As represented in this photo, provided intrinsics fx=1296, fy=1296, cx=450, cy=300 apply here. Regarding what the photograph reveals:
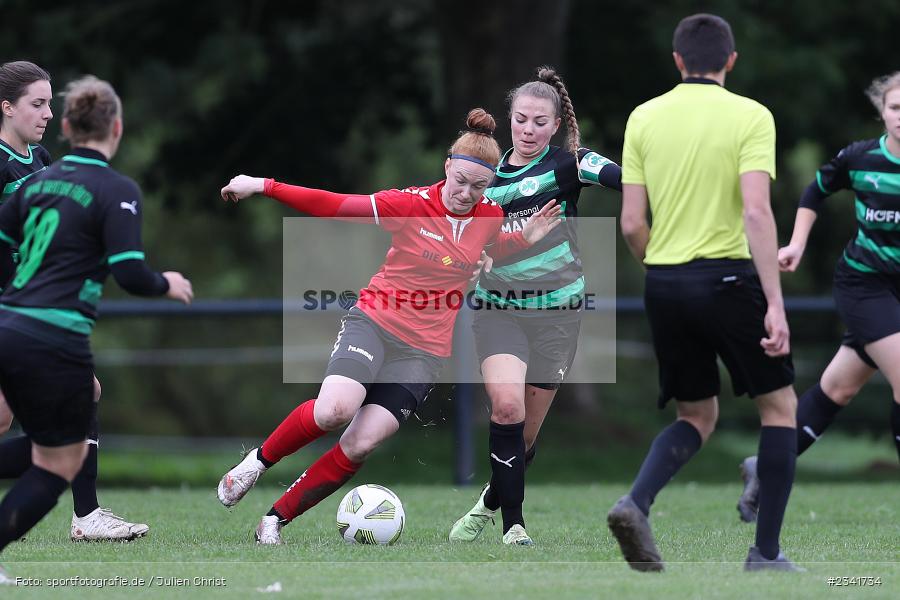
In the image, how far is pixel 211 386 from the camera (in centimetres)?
1958

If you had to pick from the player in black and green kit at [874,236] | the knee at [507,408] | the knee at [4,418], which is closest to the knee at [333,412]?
the knee at [507,408]

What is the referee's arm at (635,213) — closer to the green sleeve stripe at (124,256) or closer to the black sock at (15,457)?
the green sleeve stripe at (124,256)

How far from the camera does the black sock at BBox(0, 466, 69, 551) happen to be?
488 centimetres

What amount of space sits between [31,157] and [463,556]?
9.49ft

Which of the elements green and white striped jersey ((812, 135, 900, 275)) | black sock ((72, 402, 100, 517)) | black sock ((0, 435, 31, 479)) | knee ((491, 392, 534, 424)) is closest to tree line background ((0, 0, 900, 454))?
green and white striped jersey ((812, 135, 900, 275))

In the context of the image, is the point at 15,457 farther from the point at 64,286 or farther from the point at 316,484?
the point at 316,484

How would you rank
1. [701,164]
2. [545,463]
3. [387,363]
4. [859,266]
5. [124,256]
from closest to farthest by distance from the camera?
[124,256], [701,164], [387,363], [859,266], [545,463]

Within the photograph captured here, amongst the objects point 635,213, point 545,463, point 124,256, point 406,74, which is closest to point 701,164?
point 635,213

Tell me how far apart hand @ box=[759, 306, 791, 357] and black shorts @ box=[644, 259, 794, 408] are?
9 centimetres

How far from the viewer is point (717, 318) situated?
16.5 feet

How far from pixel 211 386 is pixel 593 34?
27.5 feet

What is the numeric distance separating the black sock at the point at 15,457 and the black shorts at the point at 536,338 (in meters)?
2.22

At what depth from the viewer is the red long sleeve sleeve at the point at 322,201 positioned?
20.4 feet

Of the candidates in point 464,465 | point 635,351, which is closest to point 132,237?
Answer: point 464,465
